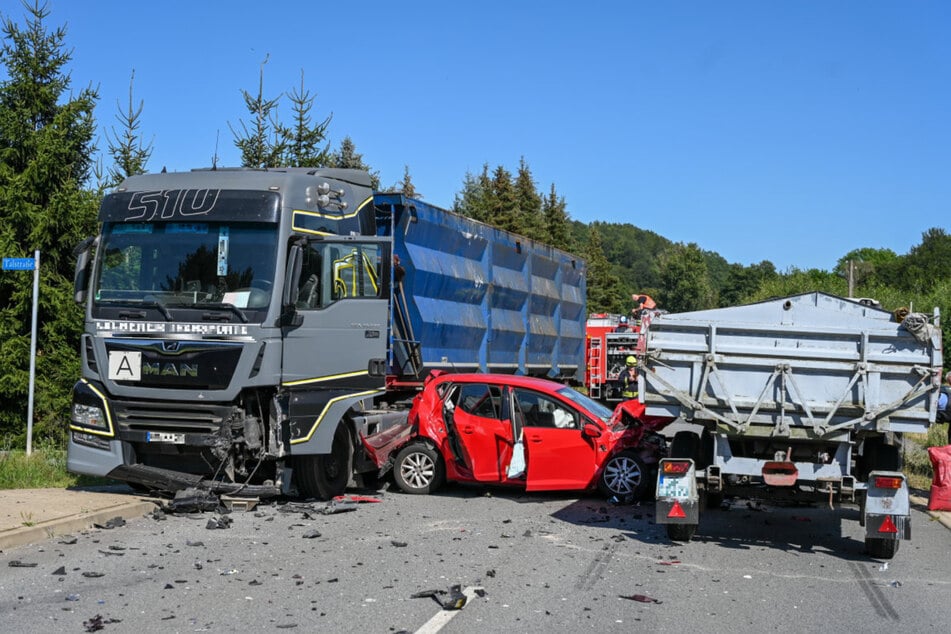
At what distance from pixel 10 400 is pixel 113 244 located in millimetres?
7346

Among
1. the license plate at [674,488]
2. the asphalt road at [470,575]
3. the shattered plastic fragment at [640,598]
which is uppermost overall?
the license plate at [674,488]

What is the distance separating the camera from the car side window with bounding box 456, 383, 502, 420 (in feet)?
40.5

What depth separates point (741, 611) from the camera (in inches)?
274

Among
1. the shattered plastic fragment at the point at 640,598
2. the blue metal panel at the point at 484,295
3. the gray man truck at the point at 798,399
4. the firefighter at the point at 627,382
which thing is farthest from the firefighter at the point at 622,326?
the shattered plastic fragment at the point at 640,598

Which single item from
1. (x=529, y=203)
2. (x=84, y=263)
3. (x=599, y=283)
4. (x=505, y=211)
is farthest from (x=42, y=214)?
(x=599, y=283)

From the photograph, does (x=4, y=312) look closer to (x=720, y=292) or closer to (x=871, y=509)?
(x=871, y=509)

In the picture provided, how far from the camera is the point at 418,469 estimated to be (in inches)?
491

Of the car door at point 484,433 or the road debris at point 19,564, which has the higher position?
the car door at point 484,433

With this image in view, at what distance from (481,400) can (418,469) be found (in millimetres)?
1136

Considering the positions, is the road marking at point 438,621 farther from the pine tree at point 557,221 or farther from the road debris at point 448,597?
the pine tree at point 557,221

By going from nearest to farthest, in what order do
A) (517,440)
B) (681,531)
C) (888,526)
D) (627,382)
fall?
(888,526), (681,531), (517,440), (627,382)

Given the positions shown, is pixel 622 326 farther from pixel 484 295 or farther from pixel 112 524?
pixel 112 524

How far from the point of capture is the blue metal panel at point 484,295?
527 inches

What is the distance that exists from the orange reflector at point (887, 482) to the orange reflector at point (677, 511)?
1689 millimetres
